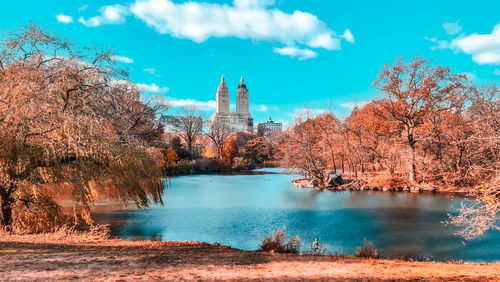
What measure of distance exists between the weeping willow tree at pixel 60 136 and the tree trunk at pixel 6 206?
0.07ft

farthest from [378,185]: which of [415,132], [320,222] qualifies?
[320,222]

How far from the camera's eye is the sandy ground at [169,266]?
16.1ft

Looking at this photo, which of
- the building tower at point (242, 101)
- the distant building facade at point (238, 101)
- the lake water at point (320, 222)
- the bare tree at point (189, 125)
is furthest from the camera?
the building tower at point (242, 101)

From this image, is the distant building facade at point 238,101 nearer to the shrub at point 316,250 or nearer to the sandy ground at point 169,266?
the shrub at point 316,250

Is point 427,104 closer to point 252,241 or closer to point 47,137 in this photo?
point 252,241

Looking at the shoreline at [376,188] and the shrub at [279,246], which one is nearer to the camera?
the shrub at [279,246]

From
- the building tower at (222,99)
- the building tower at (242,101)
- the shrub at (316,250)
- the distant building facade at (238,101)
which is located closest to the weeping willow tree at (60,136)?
the shrub at (316,250)

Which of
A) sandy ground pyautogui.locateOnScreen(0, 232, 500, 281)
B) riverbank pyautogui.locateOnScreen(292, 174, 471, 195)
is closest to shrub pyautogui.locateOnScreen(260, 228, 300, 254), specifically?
sandy ground pyautogui.locateOnScreen(0, 232, 500, 281)

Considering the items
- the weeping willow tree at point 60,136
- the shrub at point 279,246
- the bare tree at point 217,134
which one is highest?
the bare tree at point 217,134

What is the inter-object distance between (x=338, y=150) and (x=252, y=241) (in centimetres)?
2058

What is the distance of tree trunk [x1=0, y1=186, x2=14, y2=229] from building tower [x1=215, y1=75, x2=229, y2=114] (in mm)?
171310

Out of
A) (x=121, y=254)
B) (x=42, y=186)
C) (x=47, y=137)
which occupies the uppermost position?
(x=47, y=137)

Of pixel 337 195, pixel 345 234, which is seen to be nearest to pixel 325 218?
pixel 345 234

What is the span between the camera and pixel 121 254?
6.37 meters
